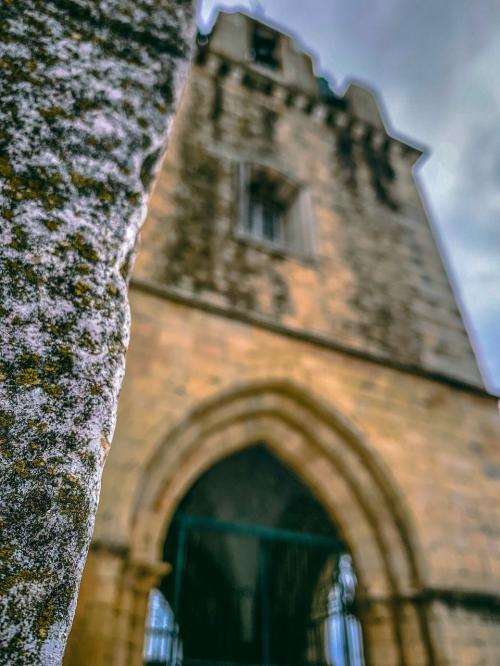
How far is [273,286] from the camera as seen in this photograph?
4895 mm

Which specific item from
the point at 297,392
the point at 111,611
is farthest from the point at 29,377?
the point at 297,392

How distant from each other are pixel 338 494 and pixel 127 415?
6.24 ft

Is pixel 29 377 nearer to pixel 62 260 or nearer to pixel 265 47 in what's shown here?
pixel 62 260

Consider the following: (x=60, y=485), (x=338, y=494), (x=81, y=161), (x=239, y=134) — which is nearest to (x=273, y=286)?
(x=338, y=494)

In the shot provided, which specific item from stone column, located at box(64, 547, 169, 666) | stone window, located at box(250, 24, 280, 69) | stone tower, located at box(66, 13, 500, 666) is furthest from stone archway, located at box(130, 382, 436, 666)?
stone window, located at box(250, 24, 280, 69)

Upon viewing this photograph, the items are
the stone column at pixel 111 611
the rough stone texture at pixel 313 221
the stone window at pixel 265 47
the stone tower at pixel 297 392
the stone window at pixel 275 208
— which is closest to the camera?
the stone column at pixel 111 611

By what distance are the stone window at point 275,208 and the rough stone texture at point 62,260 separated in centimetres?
438

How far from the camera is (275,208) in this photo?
252 inches

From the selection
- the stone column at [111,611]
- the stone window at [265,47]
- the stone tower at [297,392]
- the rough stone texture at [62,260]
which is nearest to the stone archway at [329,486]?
the stone tower at [297,392]

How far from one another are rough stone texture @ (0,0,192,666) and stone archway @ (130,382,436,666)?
2746 mm

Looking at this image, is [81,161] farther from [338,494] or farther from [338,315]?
[338,315]

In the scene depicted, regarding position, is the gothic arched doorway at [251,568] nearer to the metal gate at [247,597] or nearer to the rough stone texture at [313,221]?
the metal gate at [247,597]

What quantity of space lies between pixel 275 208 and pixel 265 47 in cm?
385

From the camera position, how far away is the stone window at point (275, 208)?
224 inches
